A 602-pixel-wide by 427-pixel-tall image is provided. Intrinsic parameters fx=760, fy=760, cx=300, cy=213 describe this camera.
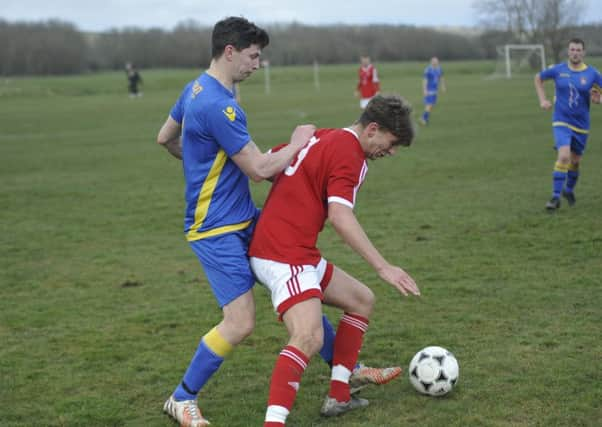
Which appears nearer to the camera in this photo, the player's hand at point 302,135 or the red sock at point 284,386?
the red sock at point 284,386

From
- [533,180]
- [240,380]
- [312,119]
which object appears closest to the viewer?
[240,380]

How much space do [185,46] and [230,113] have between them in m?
89.7

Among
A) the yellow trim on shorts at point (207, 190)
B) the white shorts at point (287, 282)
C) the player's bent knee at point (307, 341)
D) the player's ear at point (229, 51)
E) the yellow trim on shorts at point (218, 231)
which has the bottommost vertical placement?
the player's bent knee at point (307, 341)

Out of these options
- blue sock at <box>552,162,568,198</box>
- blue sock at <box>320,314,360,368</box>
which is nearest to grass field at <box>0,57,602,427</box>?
blue sock at <box>320,314,360,368</box>

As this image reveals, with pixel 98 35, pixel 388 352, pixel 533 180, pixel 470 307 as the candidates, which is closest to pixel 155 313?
pixel 388 352

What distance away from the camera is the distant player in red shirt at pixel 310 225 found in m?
3.94

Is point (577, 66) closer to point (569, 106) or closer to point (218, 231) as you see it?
point (569, 106)

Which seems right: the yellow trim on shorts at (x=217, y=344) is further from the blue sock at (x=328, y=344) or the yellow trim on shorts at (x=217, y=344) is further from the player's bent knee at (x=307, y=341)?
the blue sock at (x=328, y=344)

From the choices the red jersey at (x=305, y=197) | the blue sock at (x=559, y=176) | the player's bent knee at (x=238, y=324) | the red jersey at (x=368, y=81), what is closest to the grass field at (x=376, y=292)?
the blue sock at (x=559, y=176)

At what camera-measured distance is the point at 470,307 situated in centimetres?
649

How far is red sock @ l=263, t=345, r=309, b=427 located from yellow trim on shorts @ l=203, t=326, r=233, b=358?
1.47ft

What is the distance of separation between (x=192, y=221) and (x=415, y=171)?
10.8 m

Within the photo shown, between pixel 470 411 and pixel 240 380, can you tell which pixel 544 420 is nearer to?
pixel 470 411

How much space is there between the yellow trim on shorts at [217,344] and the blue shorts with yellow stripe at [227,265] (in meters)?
0.20
